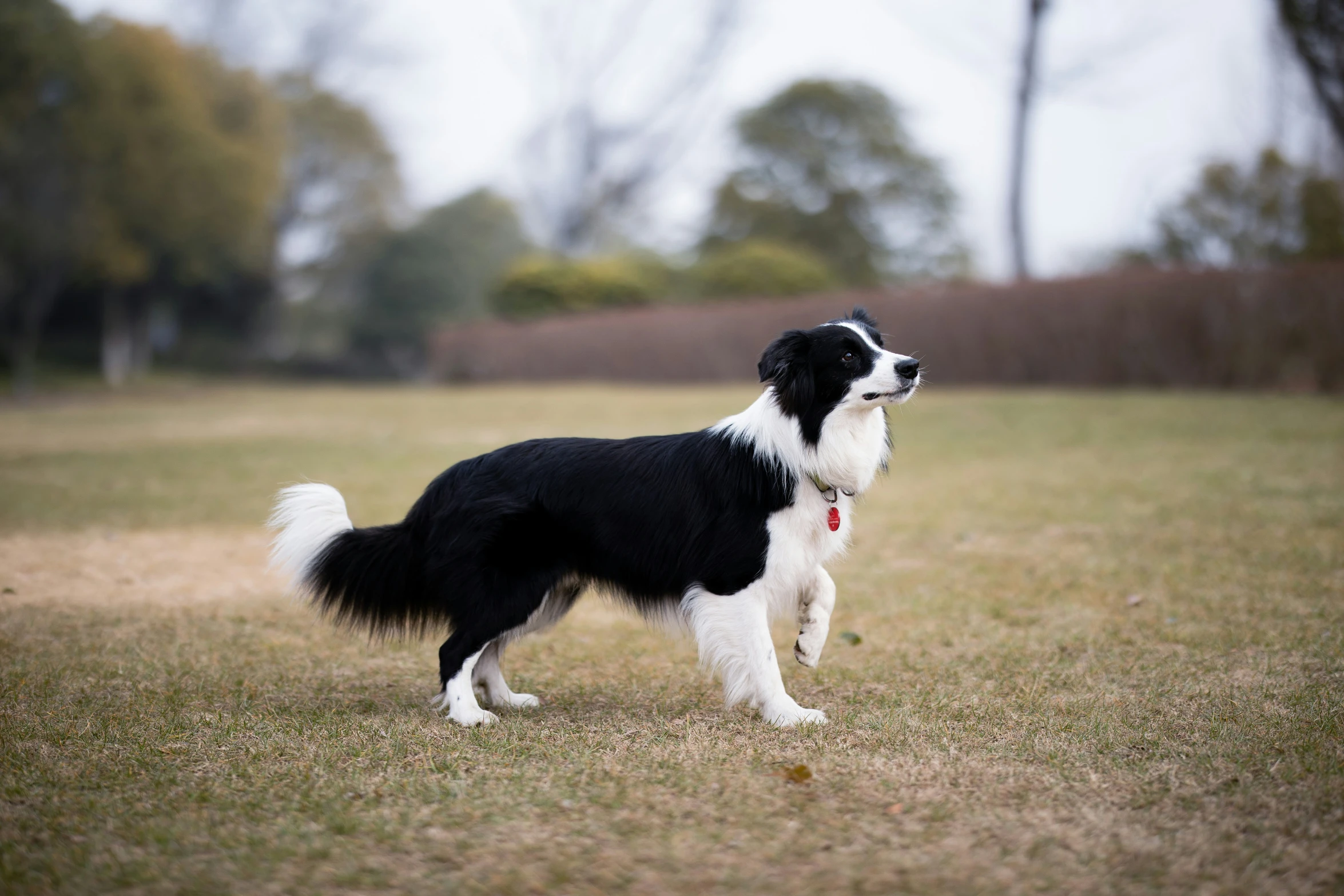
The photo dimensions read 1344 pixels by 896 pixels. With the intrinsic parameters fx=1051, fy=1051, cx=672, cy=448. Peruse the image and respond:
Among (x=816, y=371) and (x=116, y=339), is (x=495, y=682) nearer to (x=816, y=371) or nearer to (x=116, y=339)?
(x=816, y=371)

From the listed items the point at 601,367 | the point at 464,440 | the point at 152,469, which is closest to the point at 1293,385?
the point at 464,440

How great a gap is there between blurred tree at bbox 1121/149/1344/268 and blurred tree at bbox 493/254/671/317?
46.5 ft

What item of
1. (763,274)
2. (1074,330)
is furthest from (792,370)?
(763,274)

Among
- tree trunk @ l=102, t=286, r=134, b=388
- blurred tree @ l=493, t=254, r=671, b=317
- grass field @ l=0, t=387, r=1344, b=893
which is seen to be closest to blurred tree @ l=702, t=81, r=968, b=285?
blurred tree @ l=493, t=254, r=671, b=317

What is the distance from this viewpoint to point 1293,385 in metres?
14.7

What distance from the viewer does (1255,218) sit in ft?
75.7

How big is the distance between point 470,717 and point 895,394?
200 cm

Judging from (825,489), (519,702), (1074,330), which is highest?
(1074,330)

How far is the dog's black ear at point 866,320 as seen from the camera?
425 cm

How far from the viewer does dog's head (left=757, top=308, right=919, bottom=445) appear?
12.9 ft

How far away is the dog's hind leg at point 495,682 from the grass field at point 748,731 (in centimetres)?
16

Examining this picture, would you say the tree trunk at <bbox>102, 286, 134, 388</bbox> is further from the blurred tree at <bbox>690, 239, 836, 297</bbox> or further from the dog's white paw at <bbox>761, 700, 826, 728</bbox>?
the dog's white paw at <bbox>761, 700, 826, 728</bbox>

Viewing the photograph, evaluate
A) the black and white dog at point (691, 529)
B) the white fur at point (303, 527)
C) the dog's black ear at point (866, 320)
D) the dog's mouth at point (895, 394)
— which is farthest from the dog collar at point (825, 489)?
the white fur at point (303, 527)

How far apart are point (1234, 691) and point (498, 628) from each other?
292 cm
